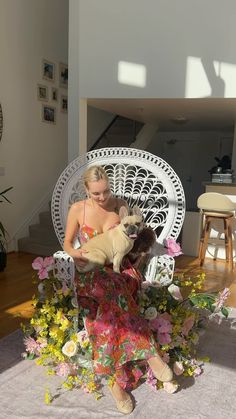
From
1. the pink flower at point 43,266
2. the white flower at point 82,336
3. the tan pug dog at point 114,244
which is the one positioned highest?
the tan pug dog at point 114,244

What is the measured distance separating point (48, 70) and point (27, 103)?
0.70 metres

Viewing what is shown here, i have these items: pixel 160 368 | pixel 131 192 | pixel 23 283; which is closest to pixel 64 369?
pixel 160 368

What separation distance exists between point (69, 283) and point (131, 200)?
81 centimetres

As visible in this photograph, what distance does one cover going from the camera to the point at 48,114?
17.0ft

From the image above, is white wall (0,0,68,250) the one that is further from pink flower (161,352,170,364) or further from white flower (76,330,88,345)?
pink flower (161,352,170,364)

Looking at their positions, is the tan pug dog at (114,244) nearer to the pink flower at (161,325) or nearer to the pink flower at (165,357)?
the pink flower at (161,325)

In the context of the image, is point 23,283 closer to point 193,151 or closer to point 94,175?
point 94,175

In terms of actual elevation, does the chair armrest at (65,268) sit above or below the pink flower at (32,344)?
above

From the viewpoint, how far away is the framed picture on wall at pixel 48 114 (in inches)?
200

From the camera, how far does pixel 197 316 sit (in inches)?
83.7

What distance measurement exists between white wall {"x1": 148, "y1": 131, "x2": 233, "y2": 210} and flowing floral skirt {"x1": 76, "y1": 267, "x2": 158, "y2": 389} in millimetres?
6022

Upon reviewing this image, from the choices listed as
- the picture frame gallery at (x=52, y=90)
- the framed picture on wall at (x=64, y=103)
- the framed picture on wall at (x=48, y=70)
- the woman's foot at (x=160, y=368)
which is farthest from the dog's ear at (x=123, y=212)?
the framed picture on wall at (x=64, y=103)

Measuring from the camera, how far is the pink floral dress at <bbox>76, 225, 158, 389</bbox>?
1719 millimetres

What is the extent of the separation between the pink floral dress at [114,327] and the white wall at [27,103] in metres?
3.11
